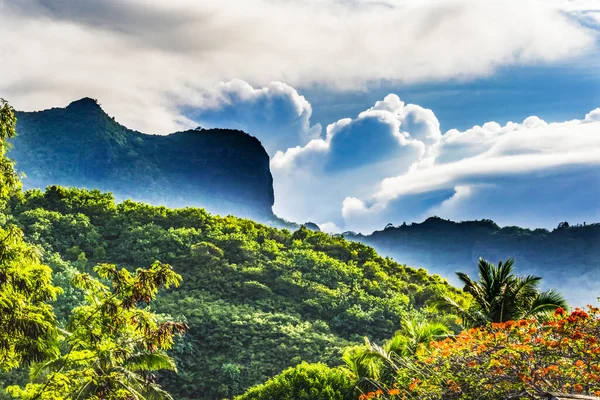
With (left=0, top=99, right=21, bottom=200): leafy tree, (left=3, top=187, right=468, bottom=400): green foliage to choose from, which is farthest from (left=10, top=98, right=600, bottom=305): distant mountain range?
(left=0, top=99, right=21, bottom=200): leafy tree

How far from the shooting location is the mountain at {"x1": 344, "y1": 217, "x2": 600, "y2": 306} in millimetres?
117312

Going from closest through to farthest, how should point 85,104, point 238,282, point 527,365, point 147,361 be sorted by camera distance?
point 527,365
point 147,361
point 238,282
point 85,104

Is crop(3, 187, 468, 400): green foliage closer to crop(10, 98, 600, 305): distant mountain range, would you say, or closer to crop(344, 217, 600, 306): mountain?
crop(10, 98, 600, 305): distant mountain range

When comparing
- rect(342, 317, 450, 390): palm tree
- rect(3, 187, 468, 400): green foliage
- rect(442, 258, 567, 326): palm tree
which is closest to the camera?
rect(342, 317, 450, 390): palm tree

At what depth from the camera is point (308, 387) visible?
59.2ft

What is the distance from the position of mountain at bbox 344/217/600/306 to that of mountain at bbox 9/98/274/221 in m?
59.3

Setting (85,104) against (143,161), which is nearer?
(85,104)

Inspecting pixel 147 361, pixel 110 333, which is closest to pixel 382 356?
pixel 147 361

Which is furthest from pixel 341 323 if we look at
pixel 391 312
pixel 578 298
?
pixel 578 298

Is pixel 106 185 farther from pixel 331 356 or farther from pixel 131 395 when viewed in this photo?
pixel 131 395

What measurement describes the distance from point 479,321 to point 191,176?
170 metres

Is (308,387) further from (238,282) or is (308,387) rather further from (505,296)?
(238,282)

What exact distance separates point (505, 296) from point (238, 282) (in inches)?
652

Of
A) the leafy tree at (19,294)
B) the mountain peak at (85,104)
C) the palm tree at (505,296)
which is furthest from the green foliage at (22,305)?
the mountain peak at (85,104)
